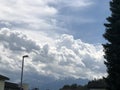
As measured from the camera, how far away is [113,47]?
47.2m

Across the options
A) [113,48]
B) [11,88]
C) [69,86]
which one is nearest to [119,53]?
[113,48]

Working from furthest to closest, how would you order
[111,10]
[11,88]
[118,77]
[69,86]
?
[69,86] → [11,88] → [111,10] → [118,77]

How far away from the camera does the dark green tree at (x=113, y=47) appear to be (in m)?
46.6

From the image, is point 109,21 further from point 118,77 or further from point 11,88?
point 11,88

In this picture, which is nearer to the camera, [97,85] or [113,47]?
[113,47]

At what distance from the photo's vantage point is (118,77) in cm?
4612

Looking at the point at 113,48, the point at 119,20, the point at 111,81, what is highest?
the point at 119,20

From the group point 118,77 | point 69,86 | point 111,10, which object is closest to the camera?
point 118,77

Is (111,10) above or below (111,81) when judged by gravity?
above

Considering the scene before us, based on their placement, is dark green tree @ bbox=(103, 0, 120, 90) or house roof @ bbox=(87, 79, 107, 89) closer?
dark green tree @ bbox=(103, 0, 120, 90)

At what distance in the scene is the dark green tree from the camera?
1836 inches

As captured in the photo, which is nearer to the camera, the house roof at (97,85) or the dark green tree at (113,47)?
the dark green tree at (113,47)

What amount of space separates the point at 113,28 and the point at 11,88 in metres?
38.0

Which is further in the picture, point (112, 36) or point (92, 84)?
point (92, 84)
